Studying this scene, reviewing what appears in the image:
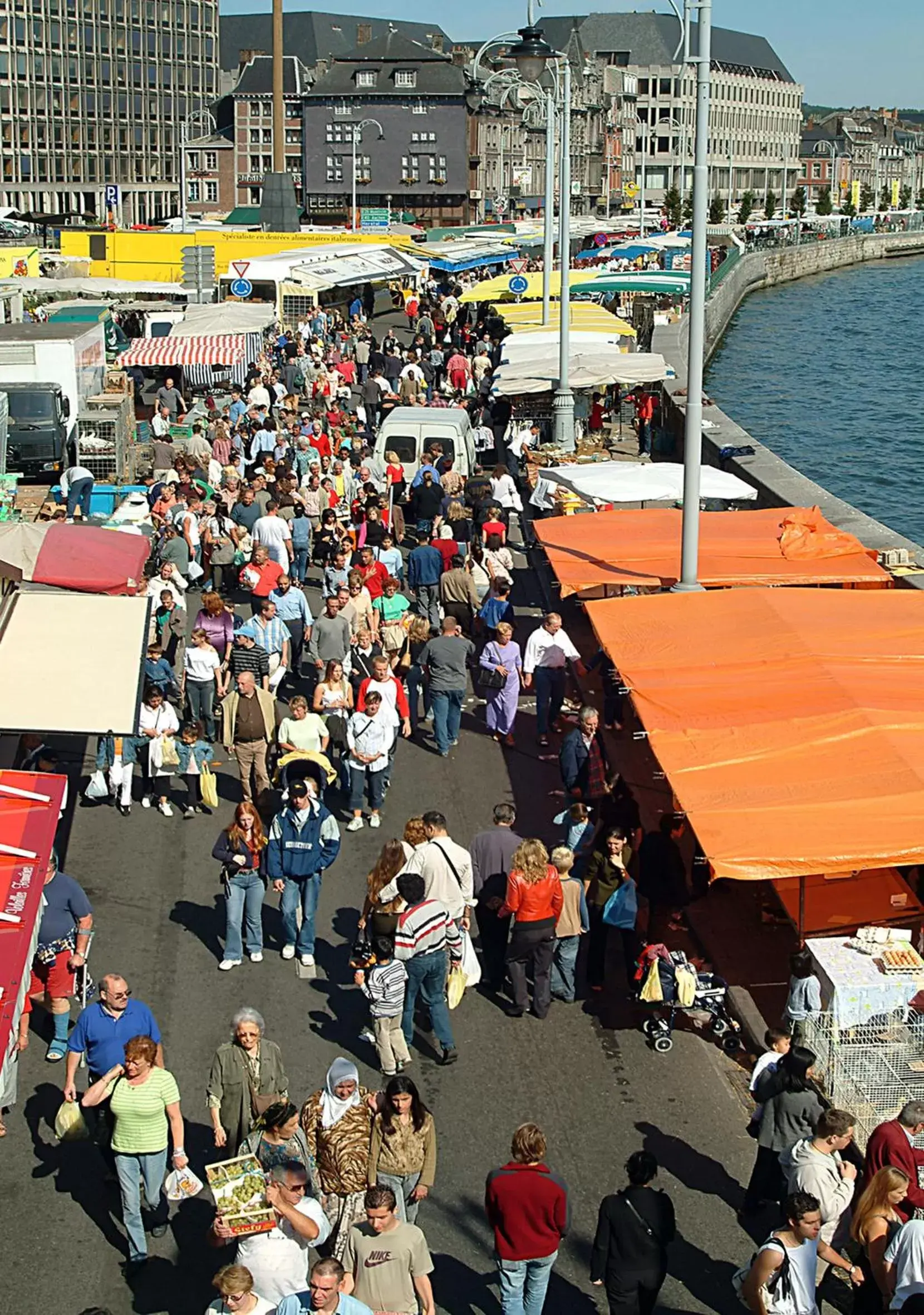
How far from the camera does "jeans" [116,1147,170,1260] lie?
8.22 meters

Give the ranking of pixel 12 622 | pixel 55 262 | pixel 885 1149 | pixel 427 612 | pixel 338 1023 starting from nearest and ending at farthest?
pixel 885 1149 < pixel 338 1023 < pixel 12 622 < pixel 427 612 < pixel 55 262

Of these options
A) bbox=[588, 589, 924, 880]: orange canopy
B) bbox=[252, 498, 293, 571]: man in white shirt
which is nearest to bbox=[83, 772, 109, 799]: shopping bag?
bbox=[588, 589, 924, 880]: orange canopy

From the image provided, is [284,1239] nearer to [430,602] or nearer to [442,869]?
[442,869]

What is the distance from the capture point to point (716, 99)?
7470 inches

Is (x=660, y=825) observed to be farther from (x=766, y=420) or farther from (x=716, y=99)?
(x=716, y=99)

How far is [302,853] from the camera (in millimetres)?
11312

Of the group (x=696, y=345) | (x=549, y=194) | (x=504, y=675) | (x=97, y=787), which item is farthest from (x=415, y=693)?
(x=549, y=194)

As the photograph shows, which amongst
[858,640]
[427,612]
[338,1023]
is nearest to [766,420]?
[427,612]

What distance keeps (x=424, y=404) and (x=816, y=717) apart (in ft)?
75.0

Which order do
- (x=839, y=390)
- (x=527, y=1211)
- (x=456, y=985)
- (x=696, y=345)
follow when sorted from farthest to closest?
(x=839, y=390) < (x=696, y=345) < (x=456, y=985) < (x=527, y=1211)

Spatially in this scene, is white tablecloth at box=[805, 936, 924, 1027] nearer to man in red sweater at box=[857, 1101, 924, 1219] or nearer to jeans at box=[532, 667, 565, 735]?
man in red sweater at box=[857, 1101, 924, 1219]

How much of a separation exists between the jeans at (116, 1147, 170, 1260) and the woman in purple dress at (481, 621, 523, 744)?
8204mm

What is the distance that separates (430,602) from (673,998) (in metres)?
8.92

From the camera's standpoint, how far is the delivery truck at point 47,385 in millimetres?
27703
